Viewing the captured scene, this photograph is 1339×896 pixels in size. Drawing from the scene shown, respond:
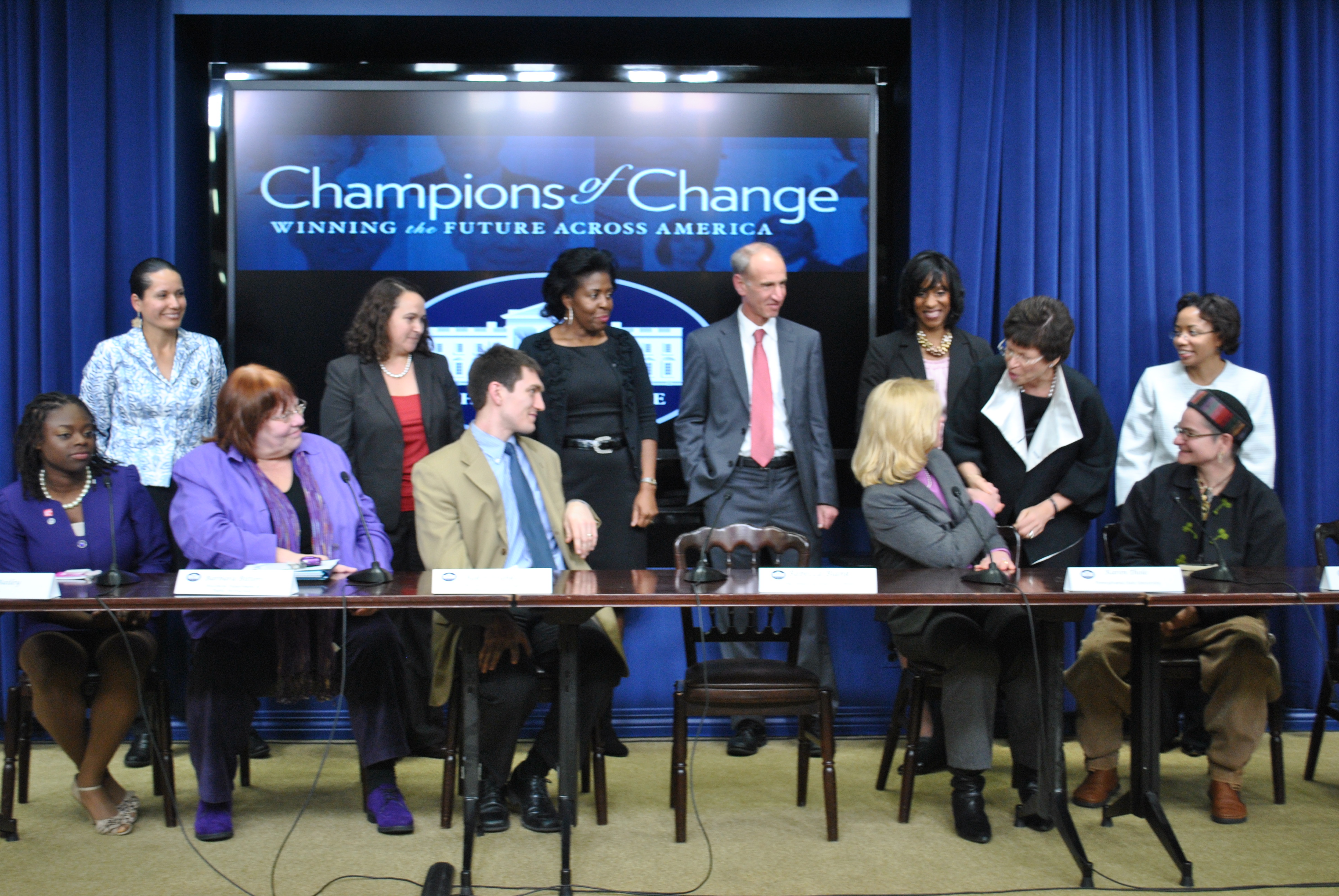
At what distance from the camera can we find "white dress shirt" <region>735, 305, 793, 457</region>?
3766 millimetres

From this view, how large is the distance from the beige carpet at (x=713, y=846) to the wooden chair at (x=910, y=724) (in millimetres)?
57

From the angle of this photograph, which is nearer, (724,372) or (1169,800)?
(1169,800)

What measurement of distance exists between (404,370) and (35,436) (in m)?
1.09

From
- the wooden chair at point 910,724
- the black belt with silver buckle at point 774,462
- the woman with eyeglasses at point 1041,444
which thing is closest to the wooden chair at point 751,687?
the wooden chair at point 910,724

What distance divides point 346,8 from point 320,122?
0.42 m

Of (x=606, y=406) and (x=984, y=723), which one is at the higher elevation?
(x=606, y=406)

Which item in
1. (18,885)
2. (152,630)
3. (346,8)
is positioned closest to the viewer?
(18,885)

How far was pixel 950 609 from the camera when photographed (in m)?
2.95

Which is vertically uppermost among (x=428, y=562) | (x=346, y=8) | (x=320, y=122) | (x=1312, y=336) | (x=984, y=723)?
(x=346, y=8)

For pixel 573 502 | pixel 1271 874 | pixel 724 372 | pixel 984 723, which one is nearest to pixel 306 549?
pixel 573 502

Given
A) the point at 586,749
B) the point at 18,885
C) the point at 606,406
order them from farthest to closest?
the point at 606,406 < the point at 586,749 < the point at 18,885

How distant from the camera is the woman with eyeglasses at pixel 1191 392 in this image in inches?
151

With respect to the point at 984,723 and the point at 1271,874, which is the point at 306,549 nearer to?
the point at 984,723

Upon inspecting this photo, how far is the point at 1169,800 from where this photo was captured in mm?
3195
